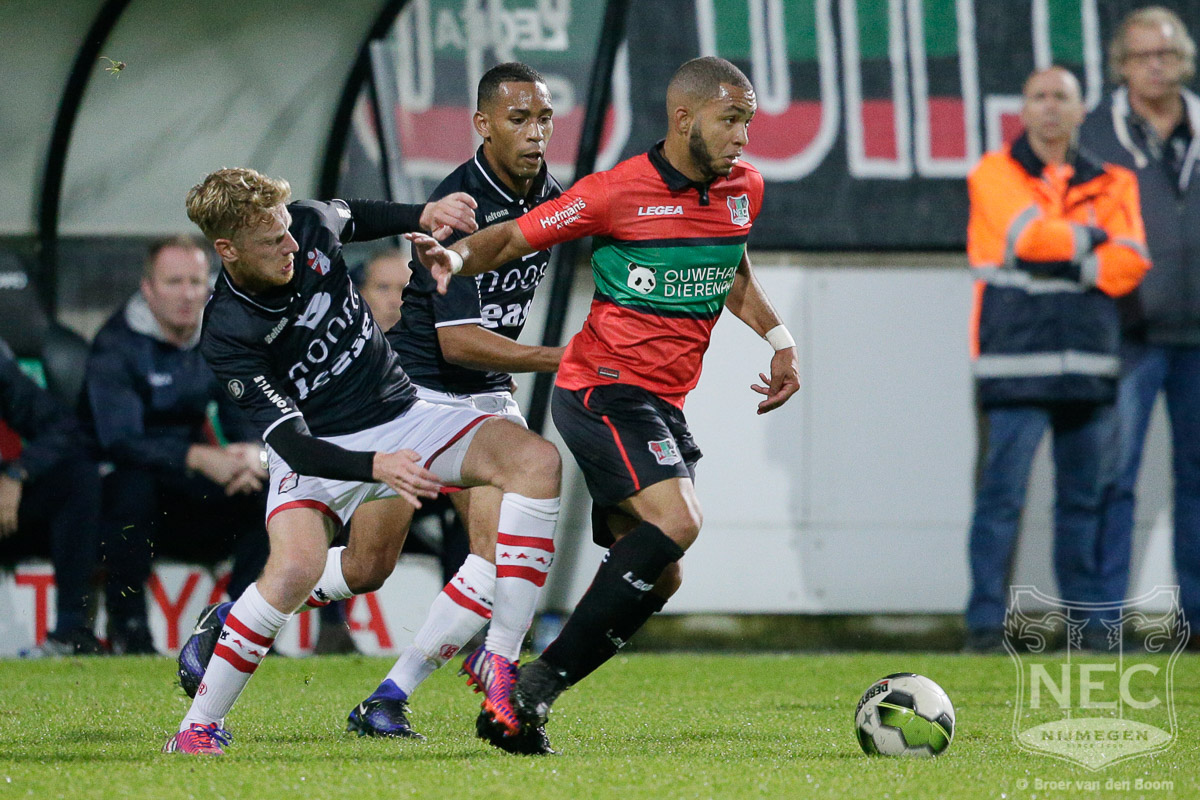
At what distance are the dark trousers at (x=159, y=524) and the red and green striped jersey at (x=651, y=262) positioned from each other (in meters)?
3.16

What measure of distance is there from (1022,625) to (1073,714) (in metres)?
2.84

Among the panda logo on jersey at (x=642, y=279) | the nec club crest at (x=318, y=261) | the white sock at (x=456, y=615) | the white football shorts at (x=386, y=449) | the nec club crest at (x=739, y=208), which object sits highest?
the nec club crest at (x=739, y=208)

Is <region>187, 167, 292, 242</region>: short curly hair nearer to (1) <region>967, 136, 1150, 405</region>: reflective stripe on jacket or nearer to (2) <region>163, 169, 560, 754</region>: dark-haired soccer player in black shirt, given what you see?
(2) <region>163, 169, 560, 754</region>: dark-haired soccer player in black shirt

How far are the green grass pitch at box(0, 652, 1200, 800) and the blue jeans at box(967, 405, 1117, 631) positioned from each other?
71 centimetres

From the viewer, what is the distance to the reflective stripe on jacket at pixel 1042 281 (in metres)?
7.84

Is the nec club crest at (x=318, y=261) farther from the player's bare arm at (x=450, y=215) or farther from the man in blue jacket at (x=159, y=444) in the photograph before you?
the man in blue jacket at (x=159, y=444)

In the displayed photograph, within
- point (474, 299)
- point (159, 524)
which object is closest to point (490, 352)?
point (474, 299)

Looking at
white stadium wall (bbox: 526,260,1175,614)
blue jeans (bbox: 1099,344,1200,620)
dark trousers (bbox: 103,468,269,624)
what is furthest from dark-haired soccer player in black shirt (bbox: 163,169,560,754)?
blue jeans (bbox: 1099,344,1200,620)

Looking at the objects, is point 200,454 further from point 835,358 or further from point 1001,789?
point 1001,789

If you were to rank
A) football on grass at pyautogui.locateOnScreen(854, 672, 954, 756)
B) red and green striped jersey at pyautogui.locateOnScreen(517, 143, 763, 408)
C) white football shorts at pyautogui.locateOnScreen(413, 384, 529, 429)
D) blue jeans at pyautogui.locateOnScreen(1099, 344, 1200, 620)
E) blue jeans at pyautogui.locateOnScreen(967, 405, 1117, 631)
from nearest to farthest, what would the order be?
football on grass at pyautogui.locateOnScreen(854, 672, 954, 756) → red and green striped jersey at pyautogui.locateOnScreen(517, 143, 763, 408) → white football shorts at pyautogui.locateOnScreen(413, 384, 529, 429) → blue jeans at pyautogui.locateOnScreen(967, 405, 1117, 631) → blue jeans at pyautogui.locateOnScreen(1099, 344, 1200, 620)

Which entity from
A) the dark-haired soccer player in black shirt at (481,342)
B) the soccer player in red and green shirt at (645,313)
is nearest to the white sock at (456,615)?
the dark-haired soccer player in black shirt at (481,342)

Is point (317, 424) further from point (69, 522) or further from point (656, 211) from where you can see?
point (69, 522)

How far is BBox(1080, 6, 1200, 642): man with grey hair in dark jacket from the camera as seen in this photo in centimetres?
806

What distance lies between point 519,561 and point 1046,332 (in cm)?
401
